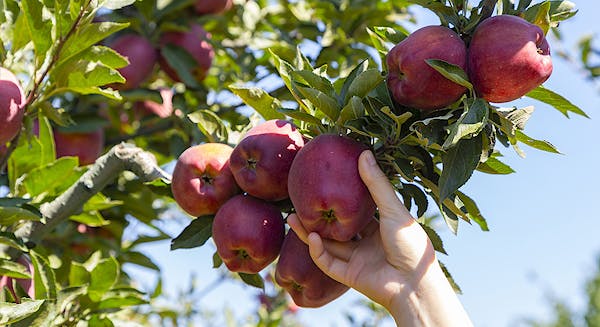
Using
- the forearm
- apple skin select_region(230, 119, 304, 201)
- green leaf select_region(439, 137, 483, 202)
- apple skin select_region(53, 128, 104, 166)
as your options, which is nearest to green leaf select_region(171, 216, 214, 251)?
apple skin select_region(230, 119, 304, 201)

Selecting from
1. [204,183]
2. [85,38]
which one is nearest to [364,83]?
[204,183]

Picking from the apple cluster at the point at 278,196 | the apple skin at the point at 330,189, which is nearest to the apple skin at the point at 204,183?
the apple cluster at the point at 278,196

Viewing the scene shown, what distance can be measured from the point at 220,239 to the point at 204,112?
1.08ft

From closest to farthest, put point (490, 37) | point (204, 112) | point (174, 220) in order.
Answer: point (490, 37) → point (204, 112) → point (174, 220)

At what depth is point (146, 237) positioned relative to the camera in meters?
2.00

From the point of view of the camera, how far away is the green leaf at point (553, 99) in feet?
4.03

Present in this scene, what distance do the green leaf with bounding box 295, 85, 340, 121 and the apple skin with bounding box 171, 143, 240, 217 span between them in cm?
26

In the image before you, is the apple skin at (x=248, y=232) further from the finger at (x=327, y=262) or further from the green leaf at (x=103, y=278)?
the green leaf at (x=103, y=278)

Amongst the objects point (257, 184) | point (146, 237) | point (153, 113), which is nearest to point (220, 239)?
point (257, 184)

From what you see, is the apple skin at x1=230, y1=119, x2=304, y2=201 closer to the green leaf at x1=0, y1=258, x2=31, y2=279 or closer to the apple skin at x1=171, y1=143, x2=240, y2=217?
the apple skin at x1=171, y1=143, x2=240, y2=217

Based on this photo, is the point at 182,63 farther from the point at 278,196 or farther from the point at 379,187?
the point at 379,187

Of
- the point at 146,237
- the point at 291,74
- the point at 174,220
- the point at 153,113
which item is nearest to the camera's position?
the point at 291,74

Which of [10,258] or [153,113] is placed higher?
[10,258]

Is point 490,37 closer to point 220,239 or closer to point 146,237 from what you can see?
point 220,239
